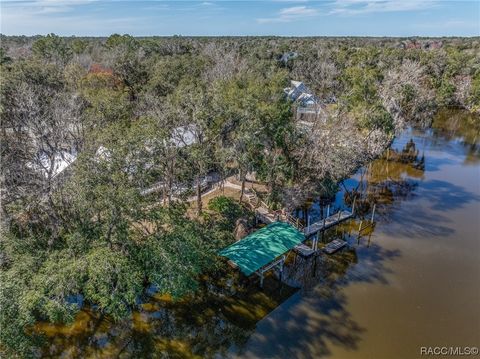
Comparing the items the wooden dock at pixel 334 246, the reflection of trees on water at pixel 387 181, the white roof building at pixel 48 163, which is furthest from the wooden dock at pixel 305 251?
the white roof building at pixel 48 163

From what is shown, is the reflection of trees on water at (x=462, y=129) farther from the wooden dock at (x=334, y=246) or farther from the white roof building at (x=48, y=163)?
the white roof building at (x=48, y=163)

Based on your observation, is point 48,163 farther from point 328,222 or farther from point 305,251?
point 328,222

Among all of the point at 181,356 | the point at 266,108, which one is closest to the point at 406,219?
the point at 266,108

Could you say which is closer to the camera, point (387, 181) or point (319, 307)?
point (319, 307)

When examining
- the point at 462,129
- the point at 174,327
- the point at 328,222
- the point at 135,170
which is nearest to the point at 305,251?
the point at 328,222

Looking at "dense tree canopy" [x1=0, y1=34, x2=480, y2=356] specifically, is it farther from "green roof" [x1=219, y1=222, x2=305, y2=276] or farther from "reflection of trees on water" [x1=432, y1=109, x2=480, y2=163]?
"reflection of trees on water" [x1=432, y1=109, x2=480, y2=163]

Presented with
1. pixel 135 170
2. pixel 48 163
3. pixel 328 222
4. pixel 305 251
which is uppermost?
pixel 135 170

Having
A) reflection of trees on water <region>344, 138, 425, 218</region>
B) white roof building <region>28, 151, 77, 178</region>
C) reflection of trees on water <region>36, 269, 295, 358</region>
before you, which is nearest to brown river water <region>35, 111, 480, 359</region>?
reflection of trees on water <region>36, 269, 295, 358</region>
